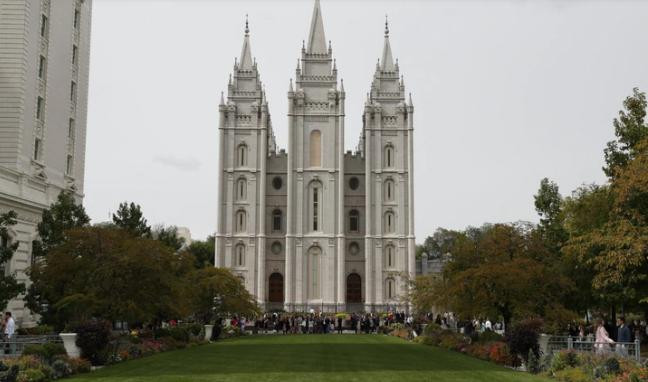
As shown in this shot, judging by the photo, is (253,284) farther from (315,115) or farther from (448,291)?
(448,291)

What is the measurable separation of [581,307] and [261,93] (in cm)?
4928

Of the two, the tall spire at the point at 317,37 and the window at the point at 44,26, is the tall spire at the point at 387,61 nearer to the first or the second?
the tall spire at the point at 317,37

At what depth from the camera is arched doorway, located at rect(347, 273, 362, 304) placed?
78.2 meters

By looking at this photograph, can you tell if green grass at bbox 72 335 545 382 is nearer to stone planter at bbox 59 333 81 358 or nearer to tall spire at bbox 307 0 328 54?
stone planter at bbox 59 333 81 358

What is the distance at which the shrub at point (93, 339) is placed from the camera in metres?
23.5

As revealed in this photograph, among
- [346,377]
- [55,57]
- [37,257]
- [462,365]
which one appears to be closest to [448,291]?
[462,365]

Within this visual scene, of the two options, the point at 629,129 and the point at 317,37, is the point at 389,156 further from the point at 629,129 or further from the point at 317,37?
the point at 629,129

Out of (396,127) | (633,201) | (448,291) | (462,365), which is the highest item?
(396,127)

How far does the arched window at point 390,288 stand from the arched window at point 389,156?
461 inches

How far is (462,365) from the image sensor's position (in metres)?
24.0

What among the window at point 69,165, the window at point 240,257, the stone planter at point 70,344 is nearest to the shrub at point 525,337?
the stone planter at point 70,344

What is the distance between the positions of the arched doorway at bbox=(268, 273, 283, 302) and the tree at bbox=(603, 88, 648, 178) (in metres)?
52.8

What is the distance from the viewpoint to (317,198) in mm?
77812

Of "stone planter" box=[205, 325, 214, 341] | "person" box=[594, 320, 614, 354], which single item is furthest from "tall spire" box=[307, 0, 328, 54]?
"person" box=[594, 320, 614, 354]
